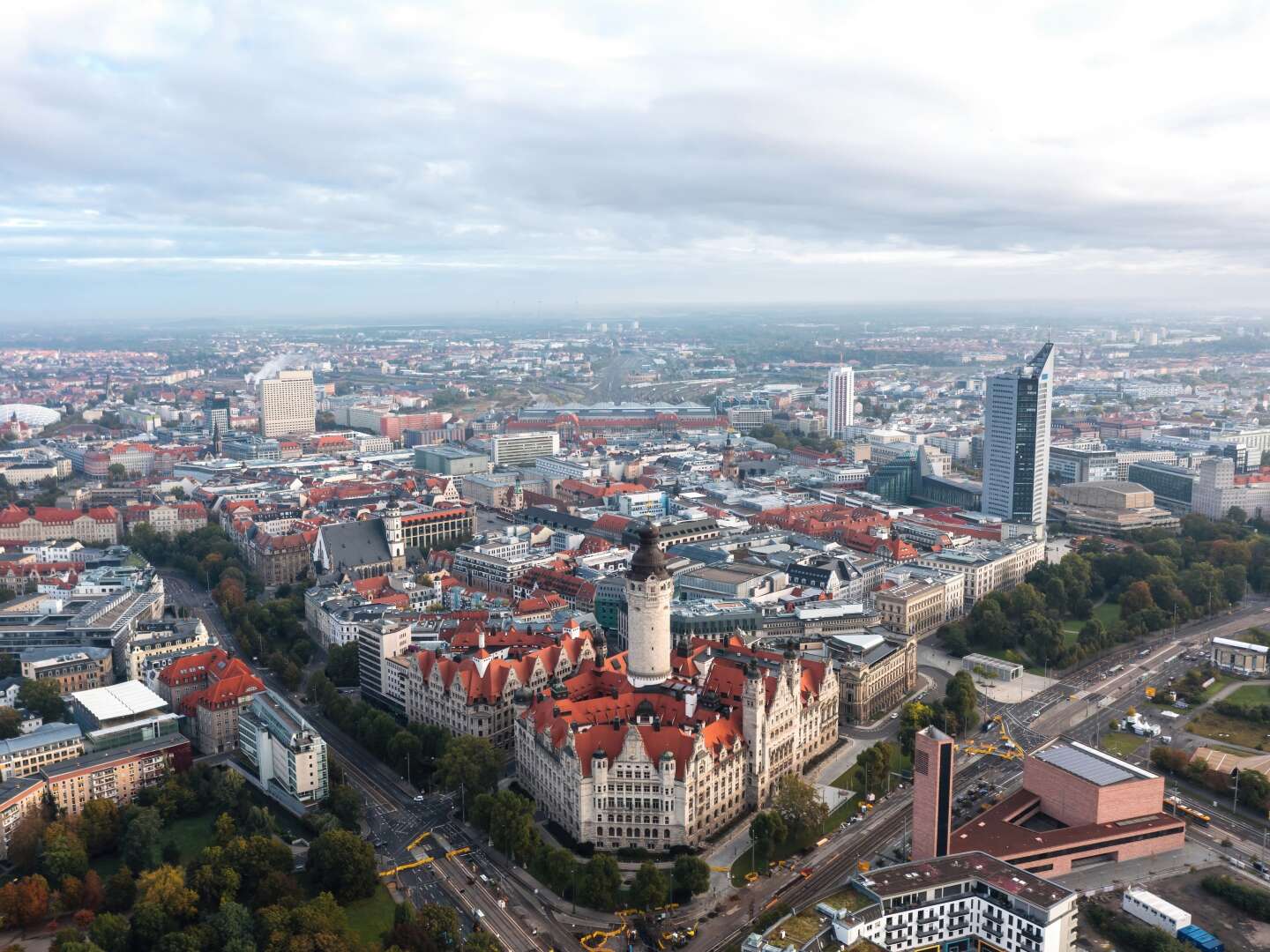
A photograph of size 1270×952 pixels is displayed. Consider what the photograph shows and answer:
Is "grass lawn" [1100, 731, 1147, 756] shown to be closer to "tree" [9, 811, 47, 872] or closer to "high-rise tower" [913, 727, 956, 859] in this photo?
"high-rise tower" [913, 727, 956, 859]

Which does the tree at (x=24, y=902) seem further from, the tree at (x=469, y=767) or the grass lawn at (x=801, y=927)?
the grass lawn at (x=801, y=927)

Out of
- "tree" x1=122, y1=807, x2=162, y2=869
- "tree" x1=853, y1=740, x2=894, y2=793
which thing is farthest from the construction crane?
"tree" x1=122, y1=807, x2=162, y2=869

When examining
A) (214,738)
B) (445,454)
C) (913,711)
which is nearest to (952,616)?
(913,711)

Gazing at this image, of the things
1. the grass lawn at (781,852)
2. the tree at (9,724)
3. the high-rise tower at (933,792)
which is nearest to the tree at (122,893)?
the tree at (9,724)

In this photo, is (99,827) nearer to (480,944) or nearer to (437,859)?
(437,859)

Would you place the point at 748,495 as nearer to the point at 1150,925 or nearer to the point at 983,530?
the point at 983,530

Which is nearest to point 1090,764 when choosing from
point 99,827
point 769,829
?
point 769,829

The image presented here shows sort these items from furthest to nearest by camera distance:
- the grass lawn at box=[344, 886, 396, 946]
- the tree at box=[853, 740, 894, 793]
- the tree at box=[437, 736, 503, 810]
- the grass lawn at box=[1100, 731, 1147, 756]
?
1. the grass lawn at box=[1100, 731, 1147, 756]
2. the tree at box=[853, 740, 894, 793]
3. the tree at box=[437, 736, 503, 810]
4. the grass lawn at box=[344, 886, 396, 946]
